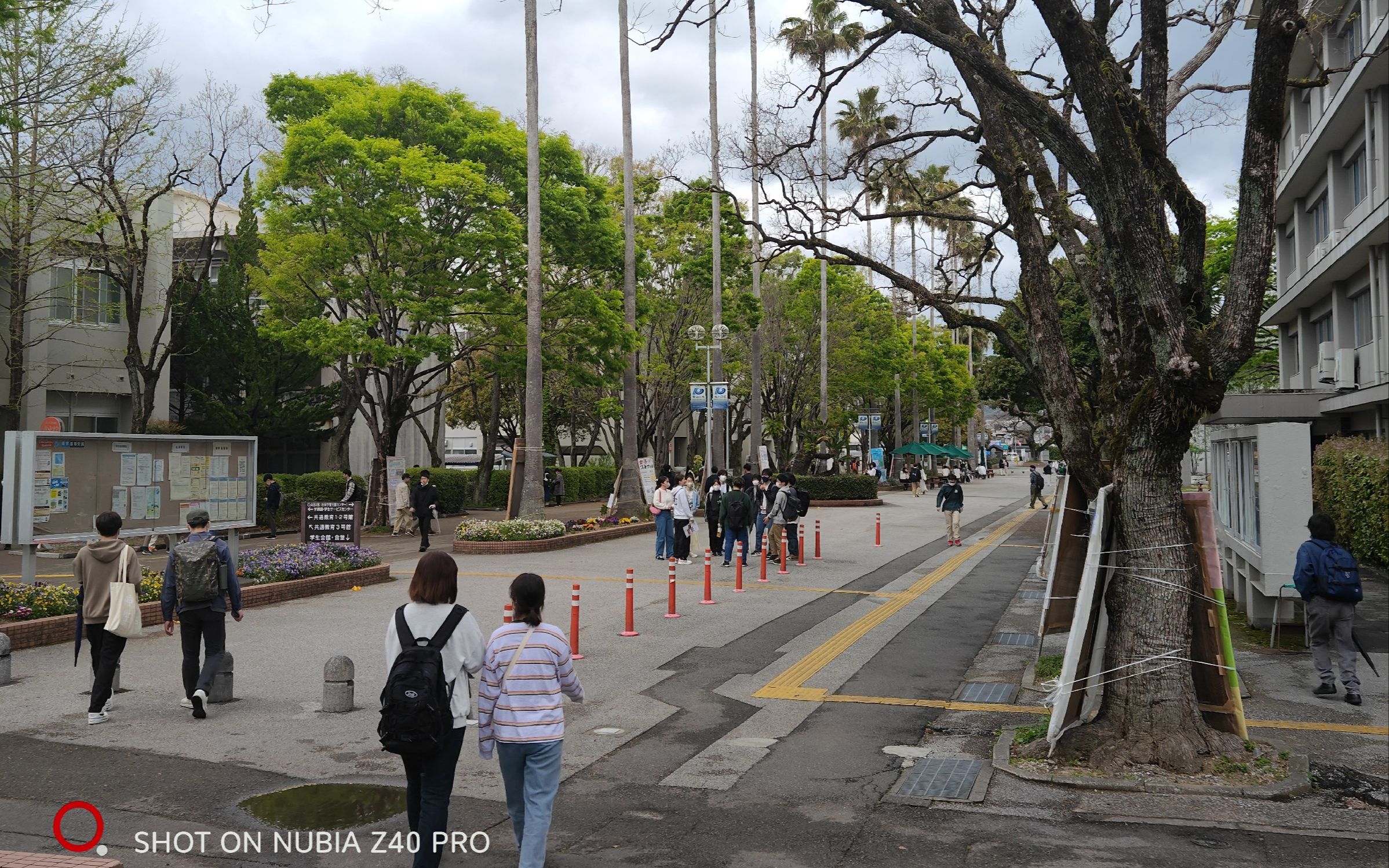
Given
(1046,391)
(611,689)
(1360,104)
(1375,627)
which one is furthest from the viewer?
(1360,104)

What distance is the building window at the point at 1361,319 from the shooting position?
23266 mm

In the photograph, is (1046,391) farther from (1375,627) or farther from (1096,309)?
(1375,627)

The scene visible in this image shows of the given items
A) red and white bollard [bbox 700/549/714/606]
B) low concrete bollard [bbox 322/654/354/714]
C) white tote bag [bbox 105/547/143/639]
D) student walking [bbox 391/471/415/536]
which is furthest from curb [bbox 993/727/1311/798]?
student walking [bbox 391/471/415/536]

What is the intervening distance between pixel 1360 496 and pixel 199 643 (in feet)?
48.3

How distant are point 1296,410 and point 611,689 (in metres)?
13.0

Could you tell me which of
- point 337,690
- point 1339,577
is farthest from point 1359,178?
point 337,690

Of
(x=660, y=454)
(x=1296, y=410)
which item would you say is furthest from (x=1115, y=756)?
(x=660, y=454)

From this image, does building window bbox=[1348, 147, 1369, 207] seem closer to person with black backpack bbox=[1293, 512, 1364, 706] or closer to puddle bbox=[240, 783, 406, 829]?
person with black backpack bbox=[1293, 512, 1364, 706]

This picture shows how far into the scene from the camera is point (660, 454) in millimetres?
43688

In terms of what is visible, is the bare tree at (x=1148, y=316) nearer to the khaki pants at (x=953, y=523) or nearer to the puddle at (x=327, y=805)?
the puddle at (x=327, y=805)

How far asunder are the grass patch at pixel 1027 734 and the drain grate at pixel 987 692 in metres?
1.53

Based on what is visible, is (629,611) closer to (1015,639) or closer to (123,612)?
(1015,639)

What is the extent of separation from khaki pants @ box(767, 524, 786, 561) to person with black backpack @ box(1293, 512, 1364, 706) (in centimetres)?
1167

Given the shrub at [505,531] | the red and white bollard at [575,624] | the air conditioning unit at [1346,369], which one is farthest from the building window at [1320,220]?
the red and white bollard at [575,624]
